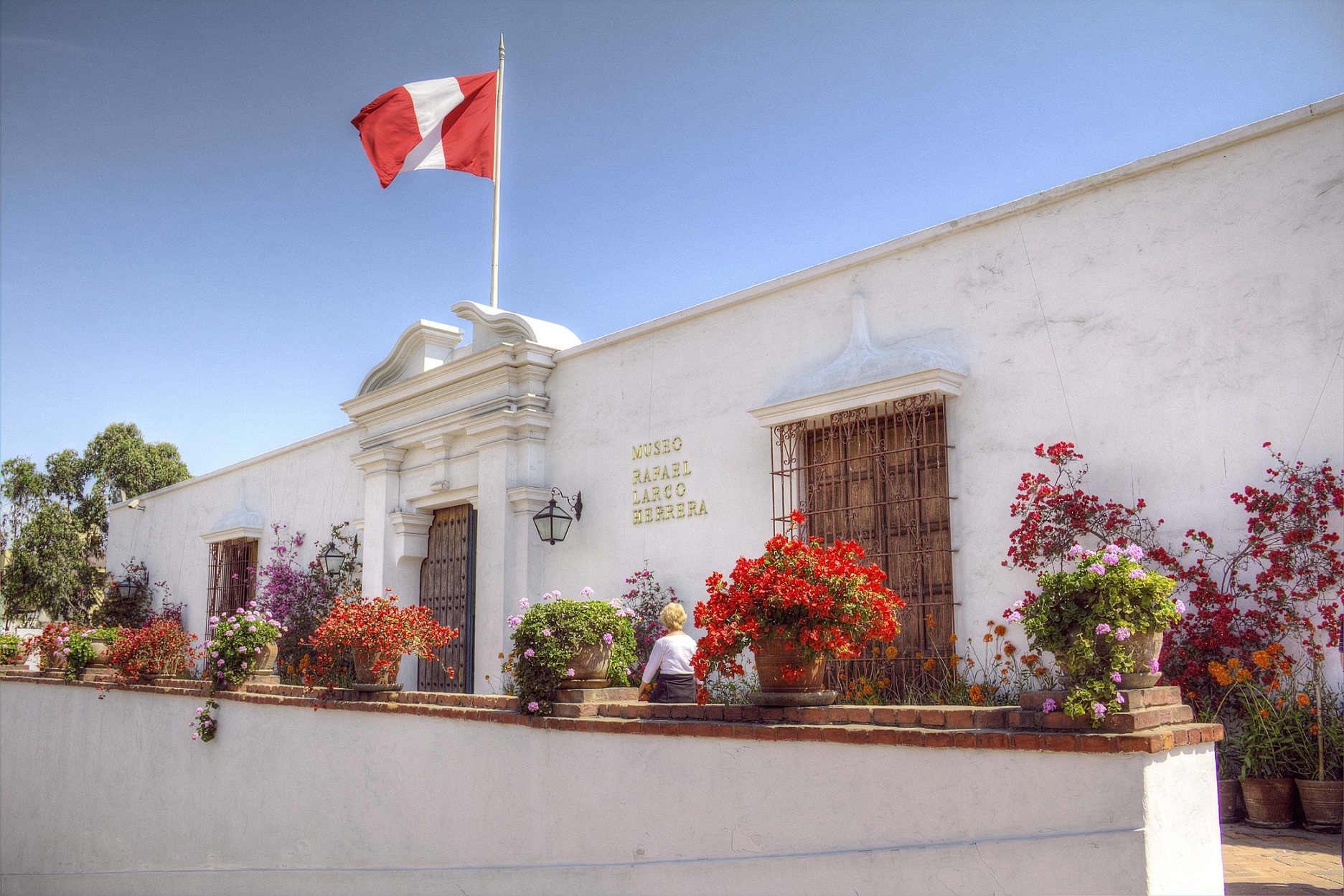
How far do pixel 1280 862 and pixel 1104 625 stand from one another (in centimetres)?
173

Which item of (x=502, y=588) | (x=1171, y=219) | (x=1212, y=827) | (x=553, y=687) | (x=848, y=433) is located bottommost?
(x=1212, y=827)

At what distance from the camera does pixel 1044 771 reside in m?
3.97

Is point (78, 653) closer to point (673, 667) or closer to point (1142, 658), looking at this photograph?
point (673, 667)

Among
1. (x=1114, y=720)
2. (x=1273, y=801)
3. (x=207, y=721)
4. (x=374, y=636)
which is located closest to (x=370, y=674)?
(x=374, y=636)

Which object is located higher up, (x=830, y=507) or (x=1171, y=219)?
(x=1171, y=219)

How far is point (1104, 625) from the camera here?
13.4ft

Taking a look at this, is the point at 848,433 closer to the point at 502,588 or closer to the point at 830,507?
the point at 830,507

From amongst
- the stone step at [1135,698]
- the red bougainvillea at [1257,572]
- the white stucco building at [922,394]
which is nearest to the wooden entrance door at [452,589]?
the white stucco building at [922,394]

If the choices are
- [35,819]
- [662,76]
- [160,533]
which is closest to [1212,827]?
[662,76]

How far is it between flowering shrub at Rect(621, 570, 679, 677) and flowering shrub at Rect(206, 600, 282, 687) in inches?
137

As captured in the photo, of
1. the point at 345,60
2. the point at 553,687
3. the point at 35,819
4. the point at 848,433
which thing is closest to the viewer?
the point at 553,687

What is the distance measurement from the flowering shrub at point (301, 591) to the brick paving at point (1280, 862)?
9724 mm

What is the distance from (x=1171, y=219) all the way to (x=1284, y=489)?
1802 mm

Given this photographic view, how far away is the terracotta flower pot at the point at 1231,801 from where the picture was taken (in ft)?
18.3
